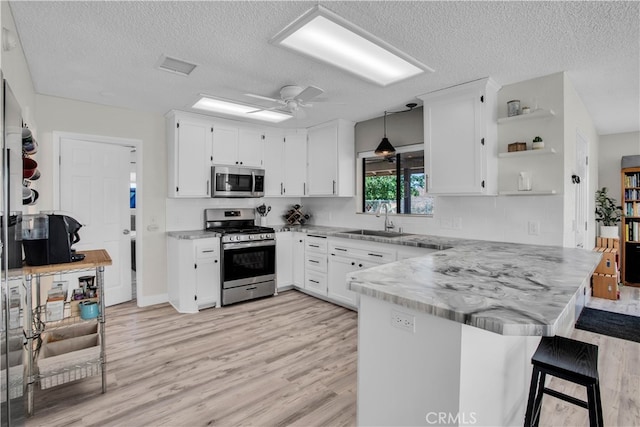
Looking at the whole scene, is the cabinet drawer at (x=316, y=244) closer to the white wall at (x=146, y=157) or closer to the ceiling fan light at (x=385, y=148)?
the ceiling fan light at (x=385, y=148)

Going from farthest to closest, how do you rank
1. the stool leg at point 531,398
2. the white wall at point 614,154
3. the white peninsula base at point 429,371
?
the white wall at point 614,154 < the stool leg at point 531,398 < the white peninsula base at point 429,371

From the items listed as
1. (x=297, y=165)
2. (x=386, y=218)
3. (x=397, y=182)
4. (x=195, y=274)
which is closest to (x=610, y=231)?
(x=397, y=182)

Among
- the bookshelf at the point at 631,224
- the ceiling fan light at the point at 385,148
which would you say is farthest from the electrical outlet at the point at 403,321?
the bookshelf at the point at 631,224

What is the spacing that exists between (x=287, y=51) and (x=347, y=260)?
2430 millimetres

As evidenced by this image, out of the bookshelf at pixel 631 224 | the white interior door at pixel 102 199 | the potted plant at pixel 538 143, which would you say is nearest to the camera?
the potted plant at pixel 538 143

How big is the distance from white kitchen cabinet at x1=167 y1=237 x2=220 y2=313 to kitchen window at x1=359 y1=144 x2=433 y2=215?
2219 millimetres

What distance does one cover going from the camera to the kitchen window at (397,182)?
4.10 metres

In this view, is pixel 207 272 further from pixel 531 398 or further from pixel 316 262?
pixel 531 398

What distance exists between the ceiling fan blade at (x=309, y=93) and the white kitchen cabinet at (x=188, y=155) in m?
1.70

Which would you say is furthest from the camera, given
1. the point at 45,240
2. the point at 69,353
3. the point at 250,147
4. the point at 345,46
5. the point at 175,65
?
the point at 250,147

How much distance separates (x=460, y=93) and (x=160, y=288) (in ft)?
13.8

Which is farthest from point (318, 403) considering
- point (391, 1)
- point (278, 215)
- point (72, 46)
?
point (278, 215)

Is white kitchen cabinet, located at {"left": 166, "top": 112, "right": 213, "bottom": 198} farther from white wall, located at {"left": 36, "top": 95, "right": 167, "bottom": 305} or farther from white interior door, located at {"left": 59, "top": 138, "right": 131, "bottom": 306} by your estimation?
white interior door, located at {"left": 59, "top": 138, "right": 131, "bottom": 306}

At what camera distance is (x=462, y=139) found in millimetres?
3174
